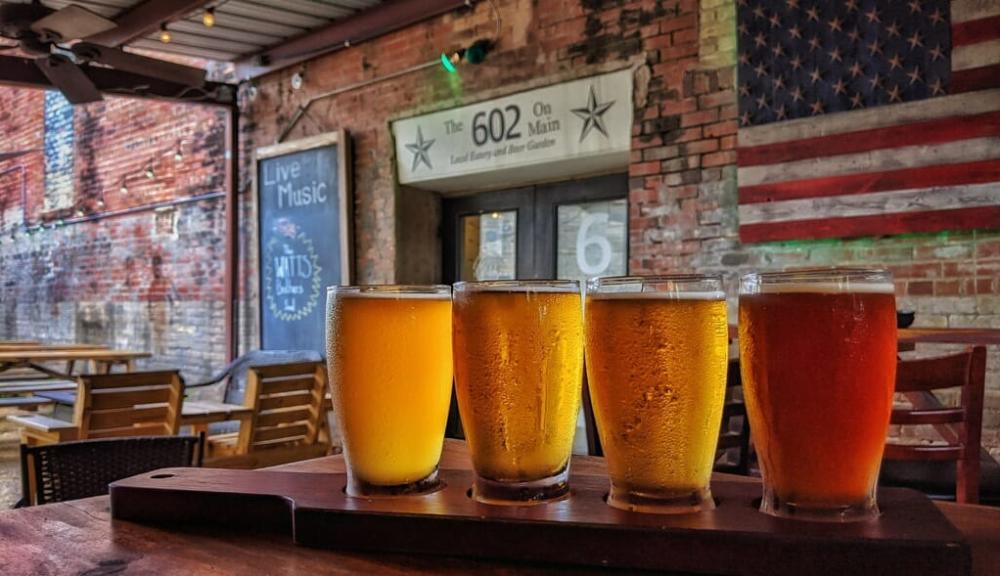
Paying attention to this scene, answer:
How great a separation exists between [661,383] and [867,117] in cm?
320

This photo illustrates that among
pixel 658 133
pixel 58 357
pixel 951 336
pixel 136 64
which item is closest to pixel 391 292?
pixel 951 336

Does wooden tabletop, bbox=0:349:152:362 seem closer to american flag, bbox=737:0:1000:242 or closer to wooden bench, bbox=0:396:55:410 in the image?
wooden bench, bbox=0:396:55:410

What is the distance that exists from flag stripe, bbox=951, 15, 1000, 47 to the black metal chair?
311 centimetres

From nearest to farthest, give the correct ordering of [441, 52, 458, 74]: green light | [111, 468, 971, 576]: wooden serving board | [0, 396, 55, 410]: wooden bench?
[111, 468, 971, 576]: wooden serving board < [0, 396, 55, 410]: wooden bench < [441, 52, 458, 74]: green light

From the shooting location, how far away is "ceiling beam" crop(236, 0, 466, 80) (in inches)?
196

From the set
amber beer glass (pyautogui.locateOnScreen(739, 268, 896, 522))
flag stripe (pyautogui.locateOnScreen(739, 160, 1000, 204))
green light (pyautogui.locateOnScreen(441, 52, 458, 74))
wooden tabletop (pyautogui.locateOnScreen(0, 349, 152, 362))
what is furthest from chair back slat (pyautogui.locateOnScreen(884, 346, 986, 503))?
wooden tabletop (pyautogui.locateOnScreen(0, 349, 152, 362))

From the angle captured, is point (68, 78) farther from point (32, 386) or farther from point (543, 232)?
point (543, 232)

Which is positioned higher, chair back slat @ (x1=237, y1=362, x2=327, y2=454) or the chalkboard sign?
the chalkboard sign

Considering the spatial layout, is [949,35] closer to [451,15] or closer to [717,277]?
[451,15]

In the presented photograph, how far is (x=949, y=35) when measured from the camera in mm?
3168

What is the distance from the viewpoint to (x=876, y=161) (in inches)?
131

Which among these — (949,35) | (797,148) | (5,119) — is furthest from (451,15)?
(5,119)

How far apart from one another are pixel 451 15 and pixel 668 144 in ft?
5.73

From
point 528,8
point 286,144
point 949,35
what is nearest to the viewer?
point 949,35
